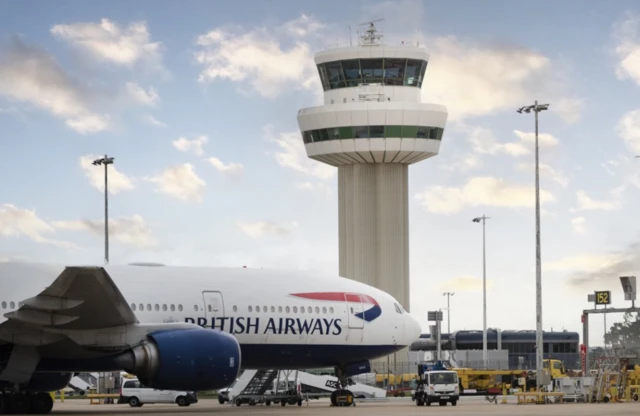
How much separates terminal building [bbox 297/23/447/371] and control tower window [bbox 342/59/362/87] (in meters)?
0.03

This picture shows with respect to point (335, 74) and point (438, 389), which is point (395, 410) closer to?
point (438, 389)

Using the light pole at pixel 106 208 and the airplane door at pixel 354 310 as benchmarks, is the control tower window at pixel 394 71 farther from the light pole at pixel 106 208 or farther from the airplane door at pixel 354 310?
the airplane door at pixel 354 310

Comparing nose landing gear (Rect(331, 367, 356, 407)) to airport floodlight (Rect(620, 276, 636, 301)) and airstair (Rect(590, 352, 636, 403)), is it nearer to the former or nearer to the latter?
airstair (Rect(590, 352, 636, 403))

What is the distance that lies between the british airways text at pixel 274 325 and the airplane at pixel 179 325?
3 centimetres

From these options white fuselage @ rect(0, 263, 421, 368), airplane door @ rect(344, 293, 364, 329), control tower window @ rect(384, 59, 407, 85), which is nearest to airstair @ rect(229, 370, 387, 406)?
white fuselage @ rect(0, 263, 421, 368)

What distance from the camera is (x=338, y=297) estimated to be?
132 ft

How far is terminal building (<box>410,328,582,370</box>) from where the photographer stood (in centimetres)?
11956

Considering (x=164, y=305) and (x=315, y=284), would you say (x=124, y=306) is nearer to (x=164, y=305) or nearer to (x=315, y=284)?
(x=164, y=305)

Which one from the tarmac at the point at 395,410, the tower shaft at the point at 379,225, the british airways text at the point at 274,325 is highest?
the tower shaft at the point at 379,225

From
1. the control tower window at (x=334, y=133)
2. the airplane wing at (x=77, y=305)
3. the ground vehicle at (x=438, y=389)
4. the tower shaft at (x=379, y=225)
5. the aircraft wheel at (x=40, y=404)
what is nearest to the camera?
the airplane wing at (x=77, y=305)

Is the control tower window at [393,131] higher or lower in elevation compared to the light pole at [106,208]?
higher

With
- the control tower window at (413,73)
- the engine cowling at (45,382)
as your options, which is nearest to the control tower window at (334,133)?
the control tower window at (413,73)

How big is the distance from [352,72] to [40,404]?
55.9 metres

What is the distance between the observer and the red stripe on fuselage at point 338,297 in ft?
130
